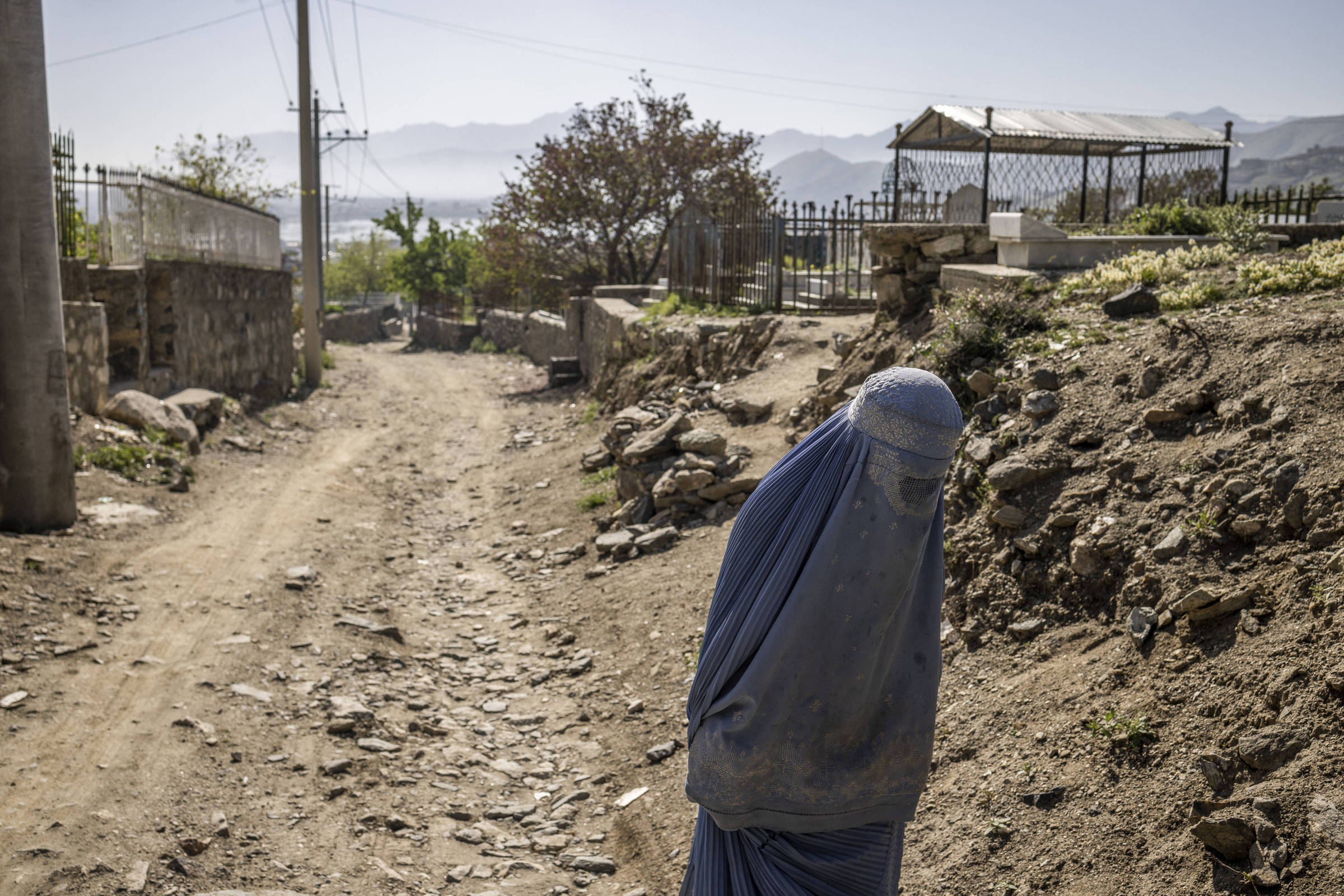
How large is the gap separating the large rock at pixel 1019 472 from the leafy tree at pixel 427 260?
3796cm

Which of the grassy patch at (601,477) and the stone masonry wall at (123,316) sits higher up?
the stone masonry wall at (123,316)

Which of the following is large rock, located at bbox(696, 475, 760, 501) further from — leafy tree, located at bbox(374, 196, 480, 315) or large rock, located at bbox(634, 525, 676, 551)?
leafy tree, located at bbox(374, 196, 480, 315)

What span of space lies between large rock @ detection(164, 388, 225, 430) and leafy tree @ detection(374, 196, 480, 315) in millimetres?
28974

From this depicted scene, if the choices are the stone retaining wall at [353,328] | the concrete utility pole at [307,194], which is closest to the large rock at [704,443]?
the concrete utility pole at [307,194]

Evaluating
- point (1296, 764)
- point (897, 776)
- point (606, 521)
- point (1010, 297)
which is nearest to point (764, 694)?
point (897, 776)

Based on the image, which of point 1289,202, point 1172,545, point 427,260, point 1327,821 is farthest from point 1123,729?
point 427,260

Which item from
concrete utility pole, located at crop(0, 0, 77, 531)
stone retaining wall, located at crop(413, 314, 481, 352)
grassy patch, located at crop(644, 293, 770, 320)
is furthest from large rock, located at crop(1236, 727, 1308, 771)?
stone retaining wall, located at crop(413, 314, 481, 352)

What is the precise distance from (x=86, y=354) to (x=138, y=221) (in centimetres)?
319

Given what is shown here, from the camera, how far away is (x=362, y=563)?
769cm

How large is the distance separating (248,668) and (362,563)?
2252 mm

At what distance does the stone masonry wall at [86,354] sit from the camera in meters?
9.17

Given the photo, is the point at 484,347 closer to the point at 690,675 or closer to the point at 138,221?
the point at 138,221

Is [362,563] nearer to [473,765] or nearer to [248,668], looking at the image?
[248,668]

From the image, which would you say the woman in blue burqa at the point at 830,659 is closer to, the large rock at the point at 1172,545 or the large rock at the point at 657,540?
the large rock at the point at 1172,545
